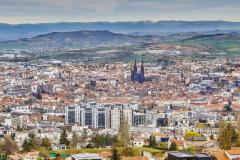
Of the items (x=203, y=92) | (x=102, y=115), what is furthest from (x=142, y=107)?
(x=203, y=92)

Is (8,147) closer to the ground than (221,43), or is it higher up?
higher up

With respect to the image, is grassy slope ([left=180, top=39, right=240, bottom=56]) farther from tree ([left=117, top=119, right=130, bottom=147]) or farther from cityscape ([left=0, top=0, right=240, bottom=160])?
tree ([left=117, top=119, right=130, bottom=147])

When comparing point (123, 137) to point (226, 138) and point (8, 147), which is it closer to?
point (8, 147)

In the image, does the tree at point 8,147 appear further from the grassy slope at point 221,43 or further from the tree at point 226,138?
the grassy slope at point 221,43

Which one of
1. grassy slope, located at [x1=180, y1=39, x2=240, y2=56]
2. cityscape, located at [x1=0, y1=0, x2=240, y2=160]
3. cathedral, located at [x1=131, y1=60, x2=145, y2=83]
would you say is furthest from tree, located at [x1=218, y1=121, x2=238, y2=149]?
grassy slope, located at [x1=180, y1=39, x2=240, y2=56]

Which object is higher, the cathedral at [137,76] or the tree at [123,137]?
the tree at [123,137]

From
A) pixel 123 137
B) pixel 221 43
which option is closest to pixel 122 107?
pixel 123 137

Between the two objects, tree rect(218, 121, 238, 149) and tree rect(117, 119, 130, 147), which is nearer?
tree rect(218, 121, 238, 149)

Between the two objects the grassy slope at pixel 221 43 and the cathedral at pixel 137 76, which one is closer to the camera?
the cathedral at pixel 137 76

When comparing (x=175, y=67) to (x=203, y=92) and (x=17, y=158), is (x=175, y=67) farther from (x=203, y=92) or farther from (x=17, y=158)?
(x=17, y=158)

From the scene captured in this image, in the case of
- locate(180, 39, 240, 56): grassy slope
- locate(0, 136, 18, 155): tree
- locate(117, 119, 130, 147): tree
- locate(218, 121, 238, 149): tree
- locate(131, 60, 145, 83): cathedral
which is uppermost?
locate(218, 121, 238, 149): tree

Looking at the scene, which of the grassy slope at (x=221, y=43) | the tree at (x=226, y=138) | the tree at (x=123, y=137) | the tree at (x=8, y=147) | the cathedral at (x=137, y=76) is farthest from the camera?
the grassy slope at (x=221, y=43)

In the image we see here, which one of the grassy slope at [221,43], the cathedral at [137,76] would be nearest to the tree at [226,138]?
the cathedral at [137,76]
